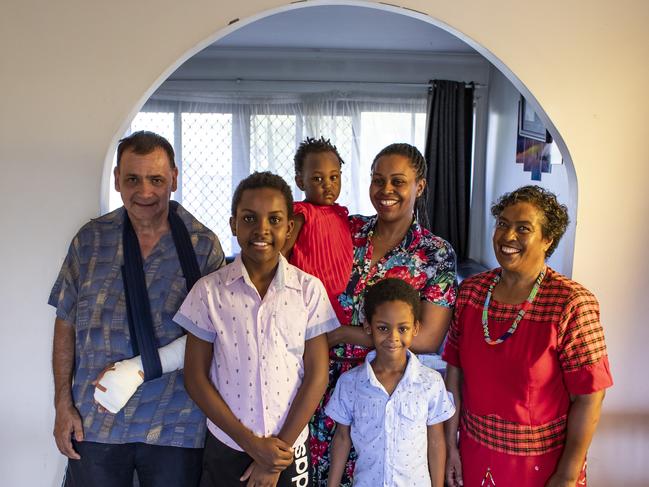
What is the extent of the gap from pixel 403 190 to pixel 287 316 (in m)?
0.46

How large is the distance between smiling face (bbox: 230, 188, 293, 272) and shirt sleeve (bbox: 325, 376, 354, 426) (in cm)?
38

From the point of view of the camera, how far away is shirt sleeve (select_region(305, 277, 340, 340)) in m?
1.46

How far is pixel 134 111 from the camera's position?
5.82 feet

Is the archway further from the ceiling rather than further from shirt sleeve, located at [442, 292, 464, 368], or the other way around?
the ceiling

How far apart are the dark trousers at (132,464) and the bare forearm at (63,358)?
0.14m

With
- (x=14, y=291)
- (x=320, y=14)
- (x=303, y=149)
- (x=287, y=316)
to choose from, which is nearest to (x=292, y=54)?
(x=320, y=14)

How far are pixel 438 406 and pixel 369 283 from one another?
0.35m

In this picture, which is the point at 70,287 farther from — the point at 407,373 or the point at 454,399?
the point at 454,399

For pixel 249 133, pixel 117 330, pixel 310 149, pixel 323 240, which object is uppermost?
pixel 249 133

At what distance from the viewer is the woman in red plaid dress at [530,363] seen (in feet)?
4.63

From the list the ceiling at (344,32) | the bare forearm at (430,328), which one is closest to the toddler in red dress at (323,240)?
the bare forearm at (430,328)

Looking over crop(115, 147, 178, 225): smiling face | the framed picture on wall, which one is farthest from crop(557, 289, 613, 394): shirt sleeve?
the framed picture on wall

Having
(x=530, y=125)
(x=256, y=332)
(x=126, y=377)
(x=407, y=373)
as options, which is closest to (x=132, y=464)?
(x=126, y=377)

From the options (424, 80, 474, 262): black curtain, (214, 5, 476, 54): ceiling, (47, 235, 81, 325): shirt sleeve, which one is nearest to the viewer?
(47, 235, 81, 325): shirt sleeve
